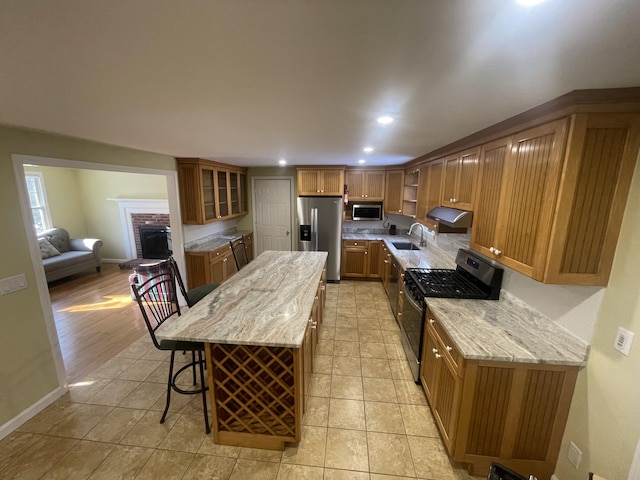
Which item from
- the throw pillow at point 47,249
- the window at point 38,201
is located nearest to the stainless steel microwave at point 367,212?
the throw pillow at point 47,249

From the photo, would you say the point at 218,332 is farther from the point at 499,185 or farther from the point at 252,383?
the point at 499,185

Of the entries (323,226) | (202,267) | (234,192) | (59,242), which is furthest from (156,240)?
(323,226)

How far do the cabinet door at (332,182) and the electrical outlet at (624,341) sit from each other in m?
3.73

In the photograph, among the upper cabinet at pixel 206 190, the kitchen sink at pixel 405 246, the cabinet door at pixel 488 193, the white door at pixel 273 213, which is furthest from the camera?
the white door at pixel 273 213

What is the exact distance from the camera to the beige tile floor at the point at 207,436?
167 cm

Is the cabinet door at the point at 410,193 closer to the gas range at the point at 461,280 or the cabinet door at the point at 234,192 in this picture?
the gas range at the point at 461,280

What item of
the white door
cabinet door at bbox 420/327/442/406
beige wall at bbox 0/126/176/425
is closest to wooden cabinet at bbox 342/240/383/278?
the white door

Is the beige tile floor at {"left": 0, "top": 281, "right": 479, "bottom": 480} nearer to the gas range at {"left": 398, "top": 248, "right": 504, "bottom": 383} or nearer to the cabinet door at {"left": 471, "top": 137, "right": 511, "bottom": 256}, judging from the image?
the gas range at {"left": 398, "top": 248, "right": 504, "bottom": 383}

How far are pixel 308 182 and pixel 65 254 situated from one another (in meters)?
4.89

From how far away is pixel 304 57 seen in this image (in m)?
0.91

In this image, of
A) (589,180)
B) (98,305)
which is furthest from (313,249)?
(589,180)

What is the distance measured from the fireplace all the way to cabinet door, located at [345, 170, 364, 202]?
4113 millimetres

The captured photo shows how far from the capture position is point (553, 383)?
1.50m

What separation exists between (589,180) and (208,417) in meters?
2.86
